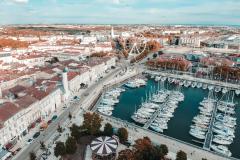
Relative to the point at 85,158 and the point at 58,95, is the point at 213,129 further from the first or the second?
the point at 58,95

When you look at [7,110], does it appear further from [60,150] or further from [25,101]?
[60,150]

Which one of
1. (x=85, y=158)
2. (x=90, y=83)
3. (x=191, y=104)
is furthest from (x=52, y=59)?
A: (x=85, y=158)

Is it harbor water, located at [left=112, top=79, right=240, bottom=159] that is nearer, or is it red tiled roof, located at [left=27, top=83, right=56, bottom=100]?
harbor water, located at [left=112, top=79, right=240, bottom=159]

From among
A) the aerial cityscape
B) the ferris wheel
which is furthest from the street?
the ferris wheel

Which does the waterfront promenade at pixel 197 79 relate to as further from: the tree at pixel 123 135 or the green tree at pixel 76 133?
the green tree at pixel 76 133

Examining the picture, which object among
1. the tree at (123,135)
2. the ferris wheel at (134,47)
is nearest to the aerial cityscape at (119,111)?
the tree at (123,135)

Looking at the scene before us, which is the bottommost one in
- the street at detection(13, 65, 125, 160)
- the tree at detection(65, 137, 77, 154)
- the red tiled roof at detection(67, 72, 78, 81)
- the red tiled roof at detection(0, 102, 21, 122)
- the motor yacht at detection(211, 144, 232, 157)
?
the motor yacht at detection(211, 144, 232, 157)

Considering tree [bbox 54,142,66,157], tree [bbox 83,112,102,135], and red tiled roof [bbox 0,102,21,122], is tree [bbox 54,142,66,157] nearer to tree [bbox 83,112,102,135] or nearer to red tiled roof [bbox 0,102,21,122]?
tree [bbox 83,112,102,135]

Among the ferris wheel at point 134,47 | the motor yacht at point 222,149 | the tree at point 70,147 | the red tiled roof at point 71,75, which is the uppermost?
the ferris wheel at point 134,47
